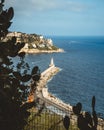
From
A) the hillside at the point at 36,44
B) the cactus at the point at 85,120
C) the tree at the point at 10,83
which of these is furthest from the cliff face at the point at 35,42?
the cactus at the point at 85,120

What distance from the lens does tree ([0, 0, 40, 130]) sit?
4145mm

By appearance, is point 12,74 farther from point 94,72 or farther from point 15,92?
point 94,72

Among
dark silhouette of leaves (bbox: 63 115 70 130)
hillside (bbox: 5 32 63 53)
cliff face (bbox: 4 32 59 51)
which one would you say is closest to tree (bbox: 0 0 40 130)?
dark silhouette of leaves (bbox: 63 115 70 130)

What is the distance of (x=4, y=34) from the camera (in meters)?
4.50

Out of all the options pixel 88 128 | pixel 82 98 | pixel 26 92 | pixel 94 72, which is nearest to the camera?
pixel 88 128

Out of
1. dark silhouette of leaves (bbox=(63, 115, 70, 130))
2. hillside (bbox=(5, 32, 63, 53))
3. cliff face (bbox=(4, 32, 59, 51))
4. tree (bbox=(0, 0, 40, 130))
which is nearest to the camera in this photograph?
dark silhouette of leaves (bbox=(63, 115, 70, 130))

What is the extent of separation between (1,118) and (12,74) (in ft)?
2.18

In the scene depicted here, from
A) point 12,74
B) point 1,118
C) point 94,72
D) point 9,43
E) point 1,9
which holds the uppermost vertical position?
point 1,9

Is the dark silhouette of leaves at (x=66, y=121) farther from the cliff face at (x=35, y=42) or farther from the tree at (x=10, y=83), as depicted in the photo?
the cliff face at (x=35, y=42)

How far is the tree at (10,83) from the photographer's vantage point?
4.14 metres

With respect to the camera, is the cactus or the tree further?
the tree

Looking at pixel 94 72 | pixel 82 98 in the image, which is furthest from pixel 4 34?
pixel 94 72

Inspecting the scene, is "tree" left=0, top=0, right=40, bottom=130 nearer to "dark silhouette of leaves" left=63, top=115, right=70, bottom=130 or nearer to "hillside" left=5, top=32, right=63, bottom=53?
"dark silhouette of leaves" left=63, top=115, right=70, bottom=130

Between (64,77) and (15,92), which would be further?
(64,77)
